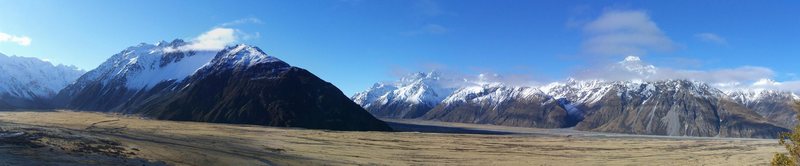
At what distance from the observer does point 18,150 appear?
157ft

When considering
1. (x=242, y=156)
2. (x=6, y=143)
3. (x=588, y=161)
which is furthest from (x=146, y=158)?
(x=588, y=161)

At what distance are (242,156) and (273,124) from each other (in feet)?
400

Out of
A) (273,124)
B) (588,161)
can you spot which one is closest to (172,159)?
(588,161)

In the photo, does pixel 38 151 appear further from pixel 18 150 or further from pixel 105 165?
pixel 105 165

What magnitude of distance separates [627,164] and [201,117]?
14724cm

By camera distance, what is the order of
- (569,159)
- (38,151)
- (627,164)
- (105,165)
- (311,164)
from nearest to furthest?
(105,165), (38,151), (311,164), (627,164), (569,159)

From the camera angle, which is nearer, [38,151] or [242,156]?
[38,151]

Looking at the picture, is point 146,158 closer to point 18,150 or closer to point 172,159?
point 172,159

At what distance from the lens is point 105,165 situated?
150ft

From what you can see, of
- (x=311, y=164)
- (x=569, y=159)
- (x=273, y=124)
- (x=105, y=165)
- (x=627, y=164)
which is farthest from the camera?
(x=273, y=124)

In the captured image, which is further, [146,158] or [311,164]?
[311,164]

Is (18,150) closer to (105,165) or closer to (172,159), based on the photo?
(105,165)

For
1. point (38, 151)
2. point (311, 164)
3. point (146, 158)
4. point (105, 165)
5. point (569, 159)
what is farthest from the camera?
point (569, 159)

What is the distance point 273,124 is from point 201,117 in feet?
93.3
